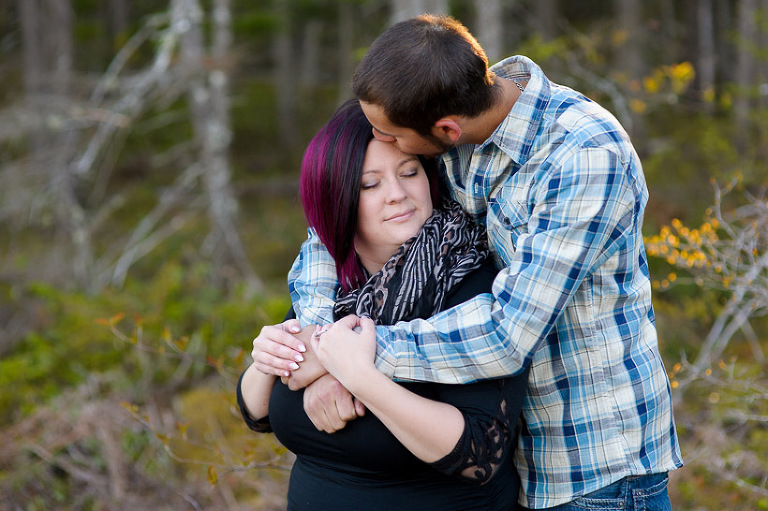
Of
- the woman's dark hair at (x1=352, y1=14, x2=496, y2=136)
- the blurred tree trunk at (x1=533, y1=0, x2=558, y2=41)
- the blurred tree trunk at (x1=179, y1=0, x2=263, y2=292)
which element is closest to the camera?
the woman's dark hair at (x1=352, y1=14, x2=496, y2=136)

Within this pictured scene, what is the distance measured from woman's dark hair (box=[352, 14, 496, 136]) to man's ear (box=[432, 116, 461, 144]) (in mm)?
14

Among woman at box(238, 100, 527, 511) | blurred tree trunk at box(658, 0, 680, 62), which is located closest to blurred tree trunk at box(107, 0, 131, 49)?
blurred tree trunk at box(658, 0, 680, 62)

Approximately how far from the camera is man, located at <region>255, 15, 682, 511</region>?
66.6 inches

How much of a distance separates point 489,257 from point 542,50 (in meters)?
4.00

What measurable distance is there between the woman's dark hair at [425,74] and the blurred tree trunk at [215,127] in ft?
21.8

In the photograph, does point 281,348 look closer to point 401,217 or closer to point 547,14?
point 401,217

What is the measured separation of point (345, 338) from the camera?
1.89 m

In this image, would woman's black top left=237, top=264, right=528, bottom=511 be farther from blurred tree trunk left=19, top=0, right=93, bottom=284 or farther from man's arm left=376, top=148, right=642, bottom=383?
blurred tree trunk left=19, top=0, right=93, bottom=284

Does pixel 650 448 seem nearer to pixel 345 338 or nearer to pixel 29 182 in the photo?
pixel 345 338

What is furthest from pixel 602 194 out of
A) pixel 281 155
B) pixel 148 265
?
pixel 281 155

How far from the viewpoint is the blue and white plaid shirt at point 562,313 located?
5.52ft

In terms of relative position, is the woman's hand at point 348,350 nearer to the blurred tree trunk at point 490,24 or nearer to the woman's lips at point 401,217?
the woman's lips at point 401,217

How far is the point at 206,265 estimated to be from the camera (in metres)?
7.99

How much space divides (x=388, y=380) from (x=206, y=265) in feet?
21.3
